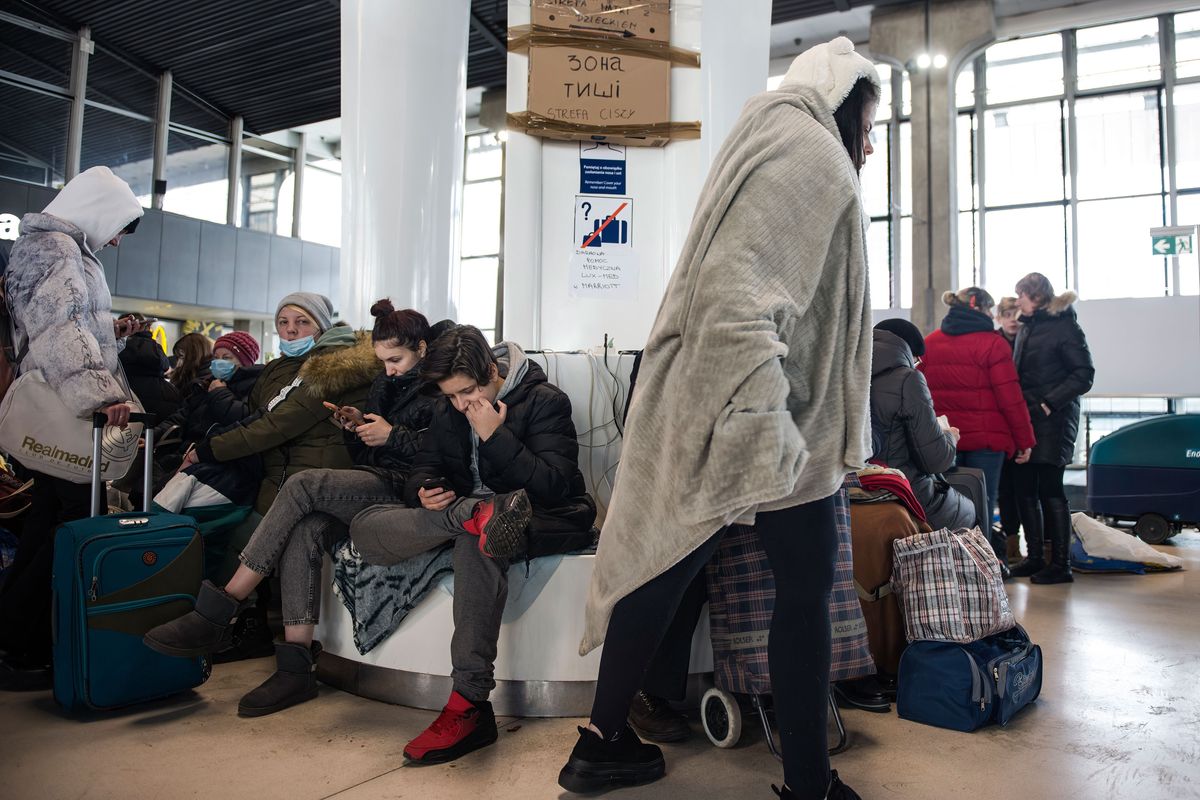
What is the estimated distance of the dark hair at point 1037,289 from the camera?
477cm

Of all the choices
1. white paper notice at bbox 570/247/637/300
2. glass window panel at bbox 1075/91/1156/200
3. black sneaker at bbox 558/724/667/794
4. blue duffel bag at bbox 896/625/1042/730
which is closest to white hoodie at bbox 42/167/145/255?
white paper notice at bbox 570/247/637/300

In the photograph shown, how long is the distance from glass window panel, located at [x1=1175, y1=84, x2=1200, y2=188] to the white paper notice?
10.9 metres

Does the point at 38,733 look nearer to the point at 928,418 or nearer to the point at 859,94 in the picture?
the point at 859,94

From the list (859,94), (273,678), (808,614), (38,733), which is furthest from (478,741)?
(859,94)

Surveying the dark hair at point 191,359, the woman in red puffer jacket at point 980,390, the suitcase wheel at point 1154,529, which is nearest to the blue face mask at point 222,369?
the dark hair at point 191,359

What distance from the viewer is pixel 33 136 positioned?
11.8m

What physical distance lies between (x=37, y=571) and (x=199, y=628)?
26.3 inches

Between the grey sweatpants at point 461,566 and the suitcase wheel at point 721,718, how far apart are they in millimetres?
541

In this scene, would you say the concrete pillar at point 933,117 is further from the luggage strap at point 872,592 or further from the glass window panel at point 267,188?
the glass window panel at point 267,188

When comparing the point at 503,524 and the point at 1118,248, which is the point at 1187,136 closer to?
the point at 1118,248

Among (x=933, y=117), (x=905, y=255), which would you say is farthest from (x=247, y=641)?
(x=905, y=255)

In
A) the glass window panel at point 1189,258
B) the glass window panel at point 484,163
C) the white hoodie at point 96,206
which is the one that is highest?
the glass window panel at point 484,163

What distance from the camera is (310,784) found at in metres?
1.92

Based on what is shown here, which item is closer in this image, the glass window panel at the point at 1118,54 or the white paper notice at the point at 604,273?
the white paper notice at the point at 604,273
